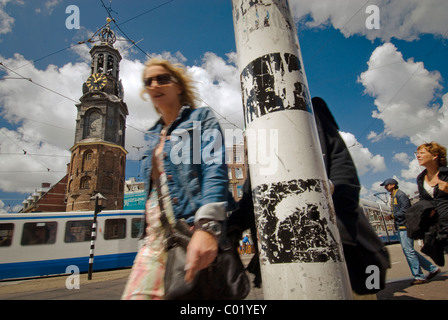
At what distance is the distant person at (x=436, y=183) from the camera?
2453 millimetres

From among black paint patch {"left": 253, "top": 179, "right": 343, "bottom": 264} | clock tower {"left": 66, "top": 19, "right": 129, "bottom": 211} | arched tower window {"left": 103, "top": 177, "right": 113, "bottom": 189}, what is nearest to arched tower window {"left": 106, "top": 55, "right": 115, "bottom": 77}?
clock tower {"left": 66, "top": 19, "right": 129, "bottom": 211}

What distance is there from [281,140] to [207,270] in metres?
0.60

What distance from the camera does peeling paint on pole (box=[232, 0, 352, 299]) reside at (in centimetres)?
87

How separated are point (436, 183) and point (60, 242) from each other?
43.8 ft

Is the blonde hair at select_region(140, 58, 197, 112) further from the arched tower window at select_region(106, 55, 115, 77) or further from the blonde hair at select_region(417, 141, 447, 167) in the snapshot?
the arched tower window at select_region(106, 55, 115, 77)

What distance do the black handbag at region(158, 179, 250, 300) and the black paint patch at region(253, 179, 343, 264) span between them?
0.16 metres

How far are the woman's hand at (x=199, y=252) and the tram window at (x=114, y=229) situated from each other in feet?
41.6

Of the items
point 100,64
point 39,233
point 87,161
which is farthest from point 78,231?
point 100,64

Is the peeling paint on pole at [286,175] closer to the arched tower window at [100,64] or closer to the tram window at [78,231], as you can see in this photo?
the tram window at [78,231]

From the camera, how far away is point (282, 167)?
38.4 inches

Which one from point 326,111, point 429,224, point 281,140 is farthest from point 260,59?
point 429,224

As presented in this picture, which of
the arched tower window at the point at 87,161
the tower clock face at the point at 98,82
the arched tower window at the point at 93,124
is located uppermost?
the tower clock face at the point at 98,82

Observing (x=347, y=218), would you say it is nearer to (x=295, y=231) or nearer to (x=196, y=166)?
(x=295, y=231)

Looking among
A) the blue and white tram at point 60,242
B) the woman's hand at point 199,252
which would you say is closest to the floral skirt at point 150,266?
the woman's hand at point 199,252
